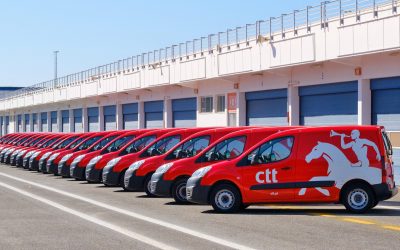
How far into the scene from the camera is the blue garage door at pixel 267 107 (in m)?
29.7

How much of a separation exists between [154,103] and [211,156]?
27.0 meters

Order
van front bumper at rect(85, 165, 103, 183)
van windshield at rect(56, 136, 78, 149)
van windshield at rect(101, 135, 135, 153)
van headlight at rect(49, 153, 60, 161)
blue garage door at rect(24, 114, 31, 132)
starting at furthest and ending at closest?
blue garage door at rect(24, 114, 31, 132)
van windshield at rect(56, 136, 78, 149)
van headlight at rect(49, 153, 60, 161)
van windshield at rect(101, 135, 135, 153)
van front bumper at rect(85, 165, 103, 183)

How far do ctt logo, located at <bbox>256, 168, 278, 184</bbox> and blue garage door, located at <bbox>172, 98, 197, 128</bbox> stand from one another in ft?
76.2

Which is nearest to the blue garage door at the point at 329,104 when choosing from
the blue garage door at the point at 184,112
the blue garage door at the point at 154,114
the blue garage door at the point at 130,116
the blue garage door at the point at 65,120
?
the blue garage door at the point at 184,112

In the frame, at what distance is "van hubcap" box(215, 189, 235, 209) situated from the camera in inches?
579

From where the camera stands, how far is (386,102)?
24000 mm

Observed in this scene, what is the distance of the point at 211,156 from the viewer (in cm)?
1614

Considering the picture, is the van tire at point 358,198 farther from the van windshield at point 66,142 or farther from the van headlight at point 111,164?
the van windshield at point 66,142

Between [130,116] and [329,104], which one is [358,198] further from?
[130,116]

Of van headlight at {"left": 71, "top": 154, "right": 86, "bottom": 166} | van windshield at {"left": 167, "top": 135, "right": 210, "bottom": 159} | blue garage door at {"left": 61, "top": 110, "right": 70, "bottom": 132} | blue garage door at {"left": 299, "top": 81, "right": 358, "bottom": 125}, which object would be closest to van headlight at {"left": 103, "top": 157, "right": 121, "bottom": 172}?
van windshield at {"left": 167, "top": 135, "right": 210, "bottom": 159}

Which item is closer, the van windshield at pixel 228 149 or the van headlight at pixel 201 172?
the van headlight at pixel 201 172

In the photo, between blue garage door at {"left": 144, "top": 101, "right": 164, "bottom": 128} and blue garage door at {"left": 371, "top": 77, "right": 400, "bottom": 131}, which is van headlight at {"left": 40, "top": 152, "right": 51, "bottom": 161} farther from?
→ blue garage door at {"left": 371, "top": 77, "right": 400, "bottom": 131}

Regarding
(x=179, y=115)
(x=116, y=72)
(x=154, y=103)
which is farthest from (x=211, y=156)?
(x=116, y=72)

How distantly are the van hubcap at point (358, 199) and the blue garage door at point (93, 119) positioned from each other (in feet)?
130
